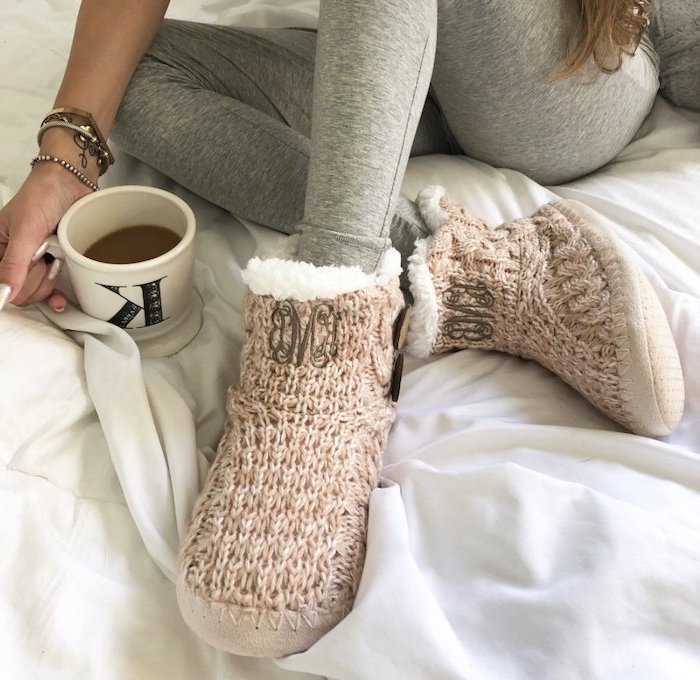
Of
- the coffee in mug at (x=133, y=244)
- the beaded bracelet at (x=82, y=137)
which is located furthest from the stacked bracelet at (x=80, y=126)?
the coffee in mug at (x=133, y=244)

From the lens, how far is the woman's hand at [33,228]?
0.53 m

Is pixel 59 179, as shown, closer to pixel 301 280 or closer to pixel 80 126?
pixel 80 126

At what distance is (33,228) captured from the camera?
55 centimetres

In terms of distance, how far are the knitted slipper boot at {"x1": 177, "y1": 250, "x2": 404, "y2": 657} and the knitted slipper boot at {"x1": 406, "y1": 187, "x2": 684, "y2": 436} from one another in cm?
7

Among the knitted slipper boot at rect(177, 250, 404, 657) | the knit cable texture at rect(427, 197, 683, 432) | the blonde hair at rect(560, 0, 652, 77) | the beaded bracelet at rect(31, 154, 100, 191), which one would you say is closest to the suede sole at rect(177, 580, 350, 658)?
the knitted slipper boot at rect(177, 250, 404, 657)

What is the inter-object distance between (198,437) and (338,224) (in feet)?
0.72

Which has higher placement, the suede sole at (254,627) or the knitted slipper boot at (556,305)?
the knitted slipper boot at (556,305)

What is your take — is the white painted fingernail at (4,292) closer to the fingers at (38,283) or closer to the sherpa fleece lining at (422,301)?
the fingers at (38,283)

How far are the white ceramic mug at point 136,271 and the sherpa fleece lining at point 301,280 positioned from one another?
85 mm

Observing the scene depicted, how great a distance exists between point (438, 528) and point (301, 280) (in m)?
0.21

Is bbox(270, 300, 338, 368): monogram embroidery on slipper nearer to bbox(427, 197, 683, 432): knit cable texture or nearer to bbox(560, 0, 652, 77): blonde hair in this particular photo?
bbox(427, 197, 683, 432): knit cable texture

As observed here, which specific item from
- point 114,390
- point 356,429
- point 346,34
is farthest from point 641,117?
point 114,390

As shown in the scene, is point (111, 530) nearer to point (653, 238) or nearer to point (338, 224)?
point (338, 224)

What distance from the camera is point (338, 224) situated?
51 cm
